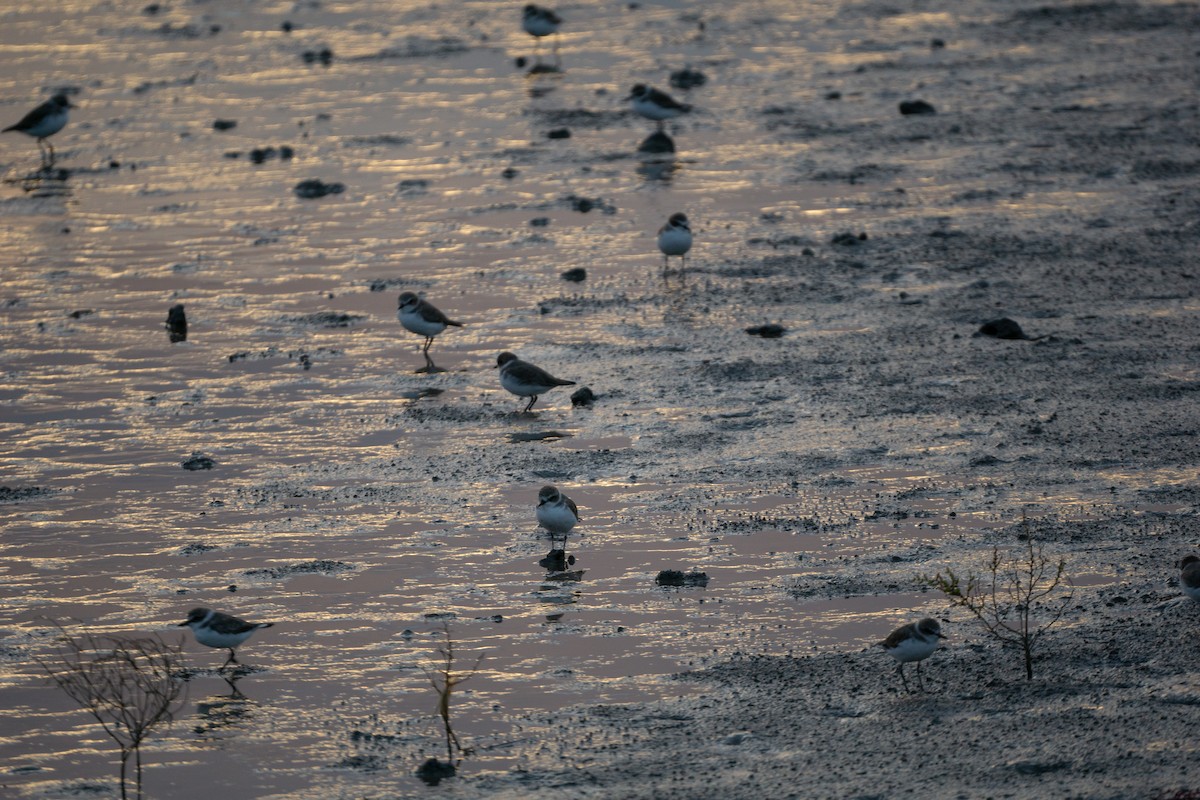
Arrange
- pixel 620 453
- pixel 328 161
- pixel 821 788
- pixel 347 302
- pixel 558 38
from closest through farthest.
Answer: pixel 821 788, pixel 620 453, pixel 347 302, pixel 328 161, pixel 558 38

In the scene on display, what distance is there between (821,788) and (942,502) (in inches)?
158

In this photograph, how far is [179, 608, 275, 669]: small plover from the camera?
9.91 meters

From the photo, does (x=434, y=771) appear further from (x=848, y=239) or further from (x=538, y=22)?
(x=538, y=22)

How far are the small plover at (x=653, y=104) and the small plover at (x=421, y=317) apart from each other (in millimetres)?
8830

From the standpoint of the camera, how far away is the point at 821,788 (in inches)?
330

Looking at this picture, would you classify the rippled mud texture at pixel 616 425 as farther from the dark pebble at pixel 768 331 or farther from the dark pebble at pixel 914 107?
the dark pebble at pixel 914 107

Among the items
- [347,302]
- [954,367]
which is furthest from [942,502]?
[347,302]

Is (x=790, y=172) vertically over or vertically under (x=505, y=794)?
over

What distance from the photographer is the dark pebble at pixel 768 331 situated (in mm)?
15688

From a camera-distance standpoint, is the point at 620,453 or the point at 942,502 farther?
→ the point at 620,453

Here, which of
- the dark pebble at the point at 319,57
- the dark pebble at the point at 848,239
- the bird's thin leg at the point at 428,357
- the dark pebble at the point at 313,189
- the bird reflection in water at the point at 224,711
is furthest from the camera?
the dark pebble at the point at 319,57

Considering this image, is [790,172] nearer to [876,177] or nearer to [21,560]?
[876,177]

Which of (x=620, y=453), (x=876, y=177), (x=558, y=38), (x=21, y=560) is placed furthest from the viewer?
(x=558, y=38)

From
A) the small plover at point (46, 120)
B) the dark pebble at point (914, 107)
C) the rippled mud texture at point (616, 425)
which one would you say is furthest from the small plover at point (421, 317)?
the dark pebble at point (914, 107)
